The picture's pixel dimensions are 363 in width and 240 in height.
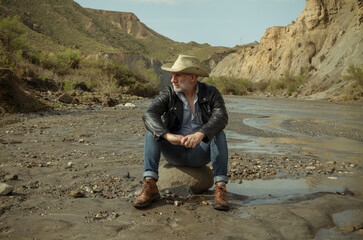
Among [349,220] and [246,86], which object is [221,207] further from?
[246,86]

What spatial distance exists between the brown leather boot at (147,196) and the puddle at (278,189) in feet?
3.08

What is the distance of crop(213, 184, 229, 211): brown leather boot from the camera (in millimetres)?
3498

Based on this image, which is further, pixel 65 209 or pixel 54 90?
pixel 54 90

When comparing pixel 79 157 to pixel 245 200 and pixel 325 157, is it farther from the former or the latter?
pixel 325 157

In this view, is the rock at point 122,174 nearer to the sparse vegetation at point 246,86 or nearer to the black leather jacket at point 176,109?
the black leather jacket at point 176,109

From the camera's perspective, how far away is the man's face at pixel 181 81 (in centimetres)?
402

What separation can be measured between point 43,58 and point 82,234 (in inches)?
1209

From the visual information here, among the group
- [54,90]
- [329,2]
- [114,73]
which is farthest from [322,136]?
[329,2]

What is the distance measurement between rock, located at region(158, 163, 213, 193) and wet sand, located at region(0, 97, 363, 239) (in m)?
0.17

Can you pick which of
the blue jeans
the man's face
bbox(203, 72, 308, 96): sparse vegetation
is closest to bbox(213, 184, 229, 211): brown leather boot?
the blue jeans

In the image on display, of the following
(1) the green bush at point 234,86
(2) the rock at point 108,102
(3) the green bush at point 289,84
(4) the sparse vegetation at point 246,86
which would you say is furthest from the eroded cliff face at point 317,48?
(2) the rock at point 108,102

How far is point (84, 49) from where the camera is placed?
62031 mm

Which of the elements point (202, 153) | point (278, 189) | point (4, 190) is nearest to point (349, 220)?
point (278, 189)

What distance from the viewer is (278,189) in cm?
443
